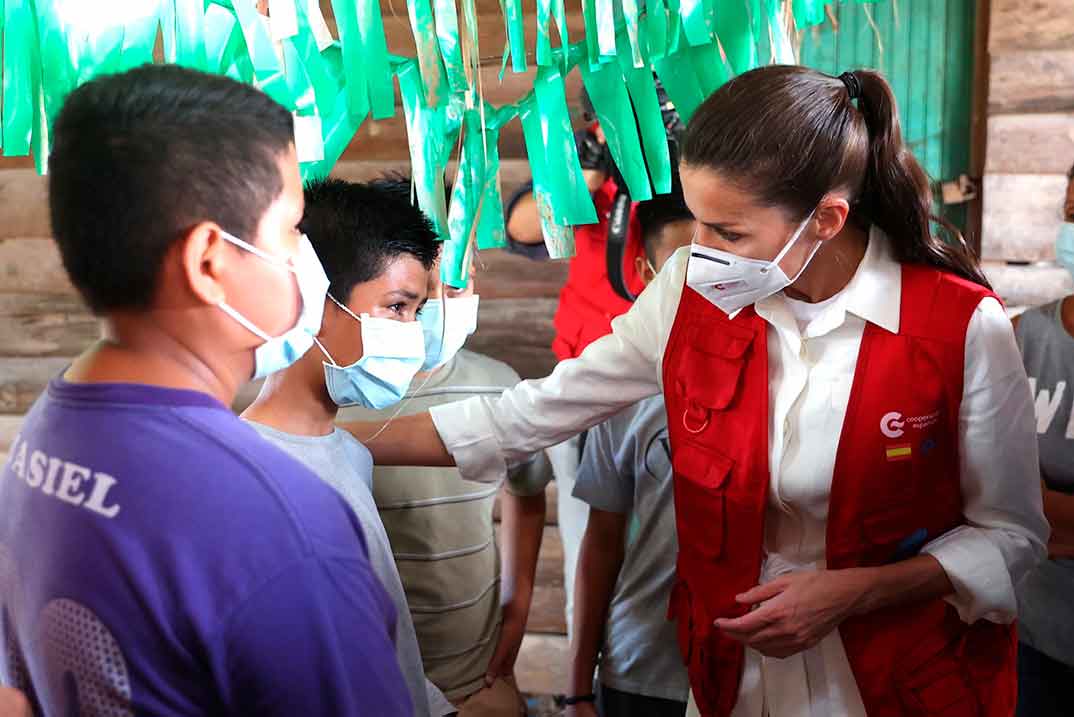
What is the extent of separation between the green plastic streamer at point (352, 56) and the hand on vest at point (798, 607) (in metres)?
0.92

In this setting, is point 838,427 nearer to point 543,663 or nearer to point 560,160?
point 560,160

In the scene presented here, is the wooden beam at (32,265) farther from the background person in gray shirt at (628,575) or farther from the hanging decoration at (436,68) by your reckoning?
the background person in gray shirt at (628,575)

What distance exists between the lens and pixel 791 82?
5.05 ft

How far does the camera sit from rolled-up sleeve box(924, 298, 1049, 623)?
153 centimetres

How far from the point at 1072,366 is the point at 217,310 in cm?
174

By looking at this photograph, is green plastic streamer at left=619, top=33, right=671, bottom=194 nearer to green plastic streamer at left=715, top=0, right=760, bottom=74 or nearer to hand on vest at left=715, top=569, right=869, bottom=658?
green plastic streamer at left=715, top=0, right=760, bottom=74

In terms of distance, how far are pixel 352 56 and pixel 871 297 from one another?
0.84 metres

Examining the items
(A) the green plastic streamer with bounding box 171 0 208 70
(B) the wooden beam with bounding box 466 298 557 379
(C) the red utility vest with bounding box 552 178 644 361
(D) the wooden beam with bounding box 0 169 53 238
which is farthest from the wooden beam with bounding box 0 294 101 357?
(A) the green plastic streamer with bounding box 171 0 208 70

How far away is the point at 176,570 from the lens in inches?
35.2

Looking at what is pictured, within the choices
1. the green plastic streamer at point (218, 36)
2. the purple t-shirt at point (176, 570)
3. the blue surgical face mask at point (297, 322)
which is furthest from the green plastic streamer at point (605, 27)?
the purple t-shirt at point (176, 570)

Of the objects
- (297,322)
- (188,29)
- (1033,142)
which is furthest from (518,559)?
(1033,142)

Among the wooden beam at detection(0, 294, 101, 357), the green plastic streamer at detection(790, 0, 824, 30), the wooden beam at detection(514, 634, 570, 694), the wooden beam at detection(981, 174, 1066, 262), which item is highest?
the green plastic streamer at detection(790, 0, 824, 30)

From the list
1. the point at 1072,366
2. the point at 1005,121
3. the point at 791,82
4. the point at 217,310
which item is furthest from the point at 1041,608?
the point at 217,310

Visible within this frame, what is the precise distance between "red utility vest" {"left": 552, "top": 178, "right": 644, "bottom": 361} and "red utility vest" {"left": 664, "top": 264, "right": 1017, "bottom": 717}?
100cm
